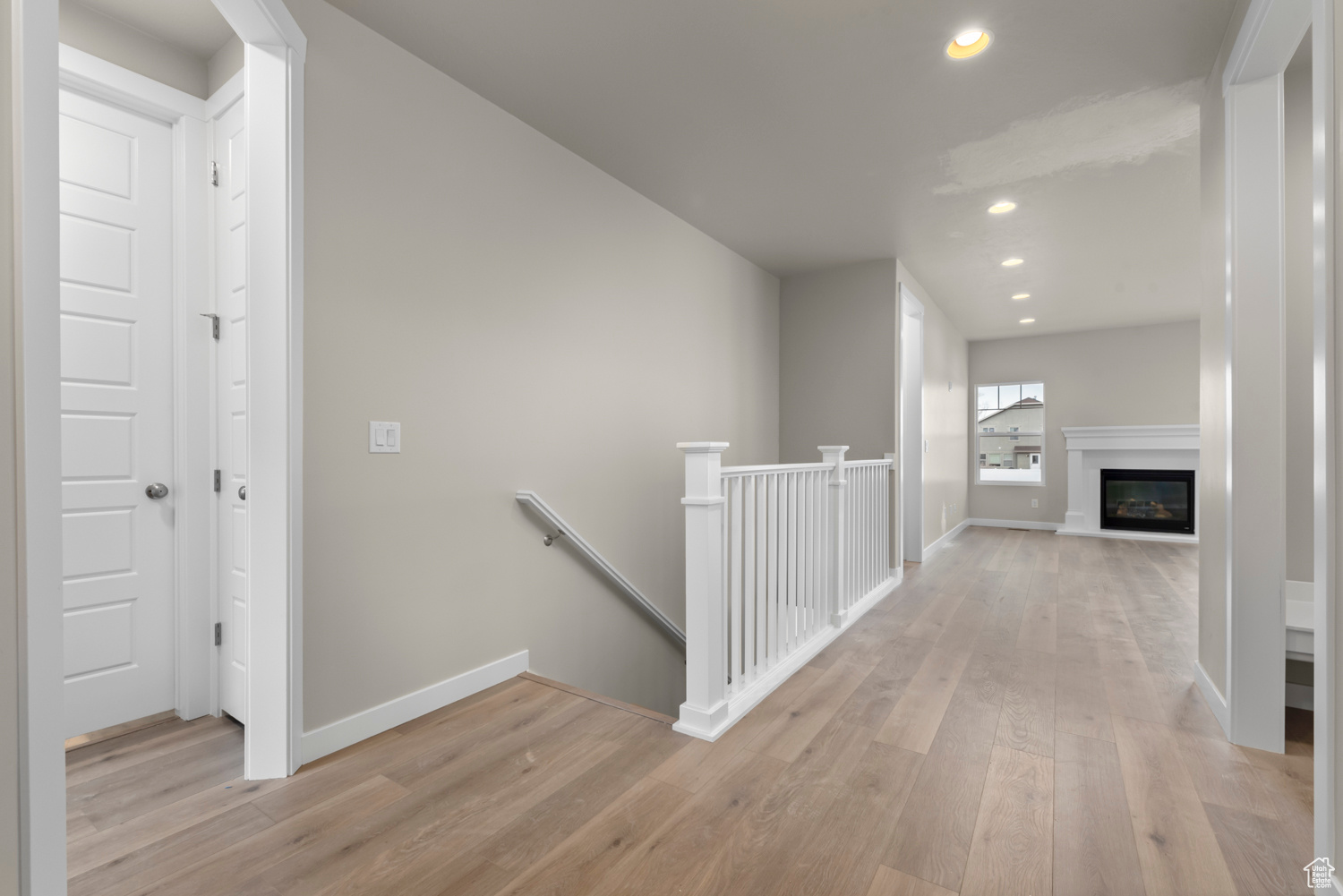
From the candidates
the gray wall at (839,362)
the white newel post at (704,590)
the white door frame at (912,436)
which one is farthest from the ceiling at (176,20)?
the white door frame at (912,436)

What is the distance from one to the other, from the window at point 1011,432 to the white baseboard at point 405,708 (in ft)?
24.8

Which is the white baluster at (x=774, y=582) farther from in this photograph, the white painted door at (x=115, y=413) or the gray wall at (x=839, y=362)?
the white painted door at (x=115, y=413)

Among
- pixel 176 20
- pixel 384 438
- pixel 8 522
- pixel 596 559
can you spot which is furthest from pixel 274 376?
pixel 596 559

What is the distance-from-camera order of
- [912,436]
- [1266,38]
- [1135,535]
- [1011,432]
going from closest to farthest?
[1266,38] < [912,436] < [1135,535] < [1011,432]

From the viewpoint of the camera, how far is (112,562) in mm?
2174

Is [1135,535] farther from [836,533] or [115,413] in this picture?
[115,413]

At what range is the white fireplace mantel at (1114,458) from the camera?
682 centimetres

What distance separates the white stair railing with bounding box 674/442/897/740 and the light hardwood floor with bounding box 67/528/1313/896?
148mm

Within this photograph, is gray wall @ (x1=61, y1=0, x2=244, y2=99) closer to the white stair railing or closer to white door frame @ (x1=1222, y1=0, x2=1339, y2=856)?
the white stair railing

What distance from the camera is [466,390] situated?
8.07 ft

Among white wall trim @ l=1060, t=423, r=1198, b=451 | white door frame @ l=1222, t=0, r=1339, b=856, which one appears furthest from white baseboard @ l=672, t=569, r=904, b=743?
white wall trim @ l=1060, t=423, r=1198, b=451

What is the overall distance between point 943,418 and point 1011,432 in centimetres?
217

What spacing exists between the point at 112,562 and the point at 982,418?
29.2 feet

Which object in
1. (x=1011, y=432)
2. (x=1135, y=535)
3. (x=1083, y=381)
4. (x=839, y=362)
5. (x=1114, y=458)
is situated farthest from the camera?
(x=1011, y=432)
